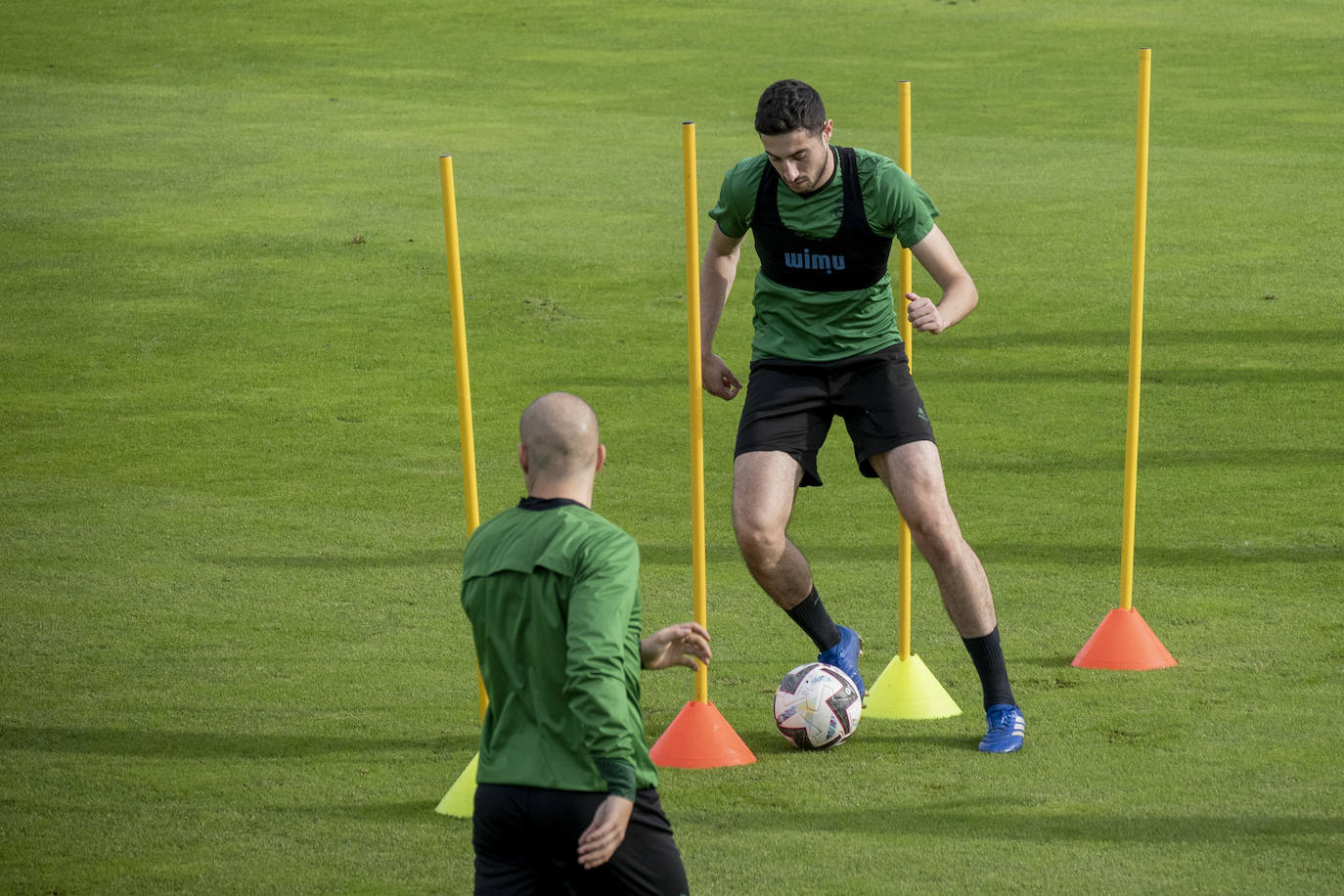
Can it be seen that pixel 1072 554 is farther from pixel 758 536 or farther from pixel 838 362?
pixel 758 536

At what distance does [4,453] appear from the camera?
11375 mm

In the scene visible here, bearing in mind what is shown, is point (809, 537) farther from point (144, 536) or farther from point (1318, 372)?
point (1318, 372)

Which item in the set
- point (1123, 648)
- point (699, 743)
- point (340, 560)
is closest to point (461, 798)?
point (699, 743)

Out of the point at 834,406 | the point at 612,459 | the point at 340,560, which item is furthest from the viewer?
the point at 612,459

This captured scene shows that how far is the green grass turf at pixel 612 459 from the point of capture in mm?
5938

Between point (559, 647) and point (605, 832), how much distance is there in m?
0.42

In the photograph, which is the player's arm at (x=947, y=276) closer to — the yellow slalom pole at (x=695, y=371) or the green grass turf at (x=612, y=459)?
the yellow slalom pole at (x=695, y=371)

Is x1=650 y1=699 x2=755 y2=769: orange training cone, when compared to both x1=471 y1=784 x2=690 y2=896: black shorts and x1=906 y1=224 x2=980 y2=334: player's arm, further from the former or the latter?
x1=471 y1=784 x2=690 y2=896: black shorts

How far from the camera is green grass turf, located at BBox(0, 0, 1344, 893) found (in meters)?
5.94

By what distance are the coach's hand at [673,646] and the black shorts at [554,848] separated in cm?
35

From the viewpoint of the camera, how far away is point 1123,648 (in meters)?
7.28

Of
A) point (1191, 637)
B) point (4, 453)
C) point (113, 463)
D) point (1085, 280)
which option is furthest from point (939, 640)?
point (1085, 280)

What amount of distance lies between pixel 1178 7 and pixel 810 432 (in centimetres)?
2763

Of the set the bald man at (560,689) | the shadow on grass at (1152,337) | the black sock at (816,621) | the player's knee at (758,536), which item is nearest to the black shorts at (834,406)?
the player's knee at (758,536)
